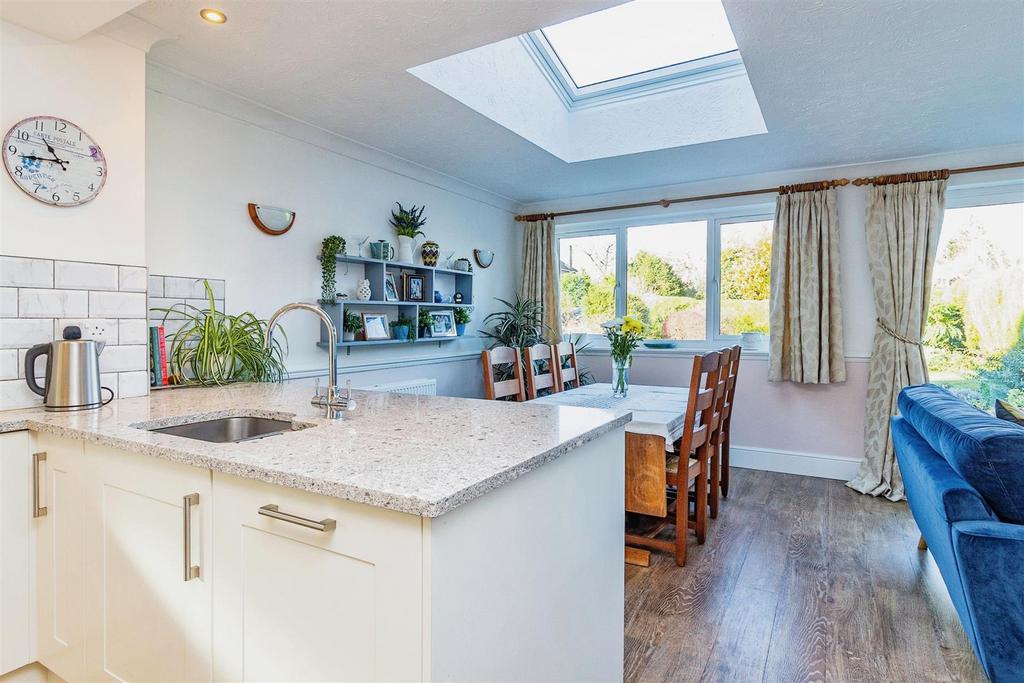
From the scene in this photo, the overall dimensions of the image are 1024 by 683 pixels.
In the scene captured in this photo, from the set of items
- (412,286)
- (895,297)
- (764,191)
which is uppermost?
(764,191)

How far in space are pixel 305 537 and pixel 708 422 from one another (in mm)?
2312

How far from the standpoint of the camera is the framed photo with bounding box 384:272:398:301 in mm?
3654

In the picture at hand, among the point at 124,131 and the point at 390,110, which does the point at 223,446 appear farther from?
the point at 390,110

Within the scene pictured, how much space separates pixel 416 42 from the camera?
7.30 ft

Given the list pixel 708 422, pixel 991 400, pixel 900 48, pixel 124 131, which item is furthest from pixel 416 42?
pixel 991 400

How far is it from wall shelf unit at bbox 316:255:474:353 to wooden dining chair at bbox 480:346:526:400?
0.91m

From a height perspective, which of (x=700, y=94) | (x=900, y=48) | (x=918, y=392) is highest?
(x=700, y=94)

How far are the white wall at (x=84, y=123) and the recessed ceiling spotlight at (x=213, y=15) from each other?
1.09 ft

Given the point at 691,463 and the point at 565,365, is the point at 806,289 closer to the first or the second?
the point at 565,365

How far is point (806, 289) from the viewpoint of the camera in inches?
157

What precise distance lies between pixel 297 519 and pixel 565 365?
3.13m

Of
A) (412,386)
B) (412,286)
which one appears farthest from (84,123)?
(412,386)

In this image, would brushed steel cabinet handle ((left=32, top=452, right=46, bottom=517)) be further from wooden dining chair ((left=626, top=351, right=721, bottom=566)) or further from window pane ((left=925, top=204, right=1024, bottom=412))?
window pane ((left=925, top=204, right=1024, bottom=412))

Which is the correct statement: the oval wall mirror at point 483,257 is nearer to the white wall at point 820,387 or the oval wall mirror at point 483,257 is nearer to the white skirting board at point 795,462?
the white wall at point 820,387
